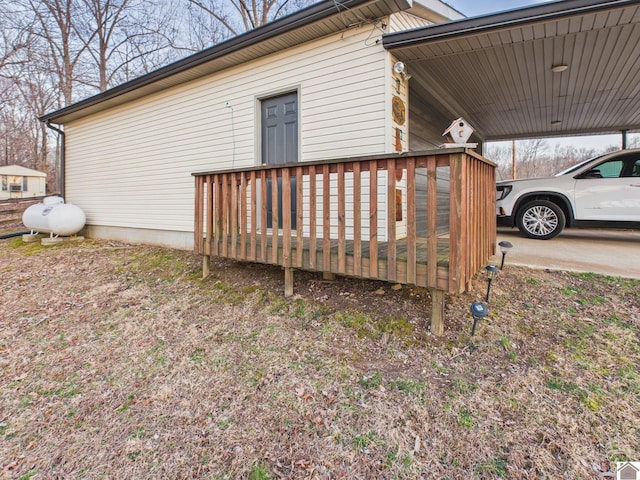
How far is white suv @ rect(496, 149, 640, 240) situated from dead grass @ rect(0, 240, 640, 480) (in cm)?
240

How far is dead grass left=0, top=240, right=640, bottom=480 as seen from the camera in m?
1.65

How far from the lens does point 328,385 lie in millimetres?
2156

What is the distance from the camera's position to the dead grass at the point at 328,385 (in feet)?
5.40

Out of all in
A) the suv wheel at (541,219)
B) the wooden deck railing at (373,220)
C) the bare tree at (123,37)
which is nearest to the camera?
the wooden deck railing at (373,220)

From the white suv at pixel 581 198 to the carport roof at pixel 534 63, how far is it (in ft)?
4.70

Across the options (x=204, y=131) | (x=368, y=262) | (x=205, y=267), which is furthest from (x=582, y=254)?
(x=204, y=131)

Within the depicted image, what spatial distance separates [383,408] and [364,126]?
317cm

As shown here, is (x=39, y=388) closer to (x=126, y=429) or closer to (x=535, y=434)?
(x=126, y=429)

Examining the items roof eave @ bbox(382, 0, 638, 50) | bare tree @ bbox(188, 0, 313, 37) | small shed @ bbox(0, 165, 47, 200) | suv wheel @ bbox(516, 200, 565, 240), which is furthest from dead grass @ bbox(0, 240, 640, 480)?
small shed @ bbox(0, 165, 47, 200)

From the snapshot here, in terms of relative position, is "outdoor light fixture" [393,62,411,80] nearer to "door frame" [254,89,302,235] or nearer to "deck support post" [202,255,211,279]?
"door frame" [254,89,302,235]

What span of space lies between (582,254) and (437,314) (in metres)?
2.94

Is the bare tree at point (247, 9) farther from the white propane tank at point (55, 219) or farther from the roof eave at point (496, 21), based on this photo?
the roof eave at point (496, 21)

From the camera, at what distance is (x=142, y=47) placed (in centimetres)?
1285

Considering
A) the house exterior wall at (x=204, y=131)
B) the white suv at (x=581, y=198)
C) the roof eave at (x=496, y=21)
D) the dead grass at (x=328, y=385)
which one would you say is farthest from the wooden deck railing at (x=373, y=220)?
the white suv at (x=581, y=198)
